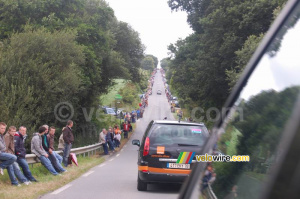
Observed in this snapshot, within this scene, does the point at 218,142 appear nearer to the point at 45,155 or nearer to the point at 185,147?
the point at 185,147

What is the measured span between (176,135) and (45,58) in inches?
660

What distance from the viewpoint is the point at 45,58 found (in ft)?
81.8

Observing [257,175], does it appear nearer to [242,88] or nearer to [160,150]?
[242,88]

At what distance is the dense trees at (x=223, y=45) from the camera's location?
28.4 meters

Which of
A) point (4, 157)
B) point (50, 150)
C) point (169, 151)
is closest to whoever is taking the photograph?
point (169, 151)

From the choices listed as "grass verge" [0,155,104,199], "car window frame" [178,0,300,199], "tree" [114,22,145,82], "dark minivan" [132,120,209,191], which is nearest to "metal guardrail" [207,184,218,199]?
"car window frame" [178,0,300,199]

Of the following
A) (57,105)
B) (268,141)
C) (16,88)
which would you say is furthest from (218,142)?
(57,105)

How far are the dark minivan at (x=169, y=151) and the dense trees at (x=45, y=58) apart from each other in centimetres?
1226

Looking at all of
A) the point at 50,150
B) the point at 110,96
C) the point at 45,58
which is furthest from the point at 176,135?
the point at 110,96

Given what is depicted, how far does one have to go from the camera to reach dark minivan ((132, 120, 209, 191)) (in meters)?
9.57

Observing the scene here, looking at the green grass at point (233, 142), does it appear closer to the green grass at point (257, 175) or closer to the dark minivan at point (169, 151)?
the green grass at point (257, 175)

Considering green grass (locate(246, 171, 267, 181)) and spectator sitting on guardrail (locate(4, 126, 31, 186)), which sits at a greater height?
green grass (locate(246, 171, 267, 181))

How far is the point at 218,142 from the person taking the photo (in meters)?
1.93

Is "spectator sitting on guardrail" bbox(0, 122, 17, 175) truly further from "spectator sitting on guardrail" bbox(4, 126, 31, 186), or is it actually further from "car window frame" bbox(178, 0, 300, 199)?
"car window frame" bbox(178, 0, 300, 199)
